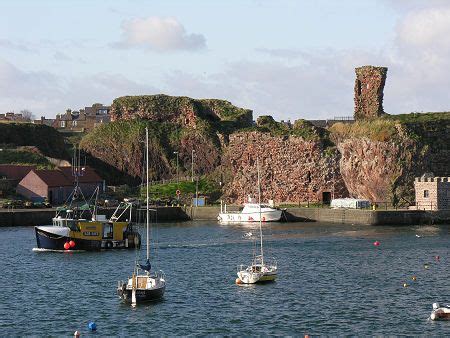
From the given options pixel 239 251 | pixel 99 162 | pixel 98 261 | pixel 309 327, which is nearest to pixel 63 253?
pixel 98 261

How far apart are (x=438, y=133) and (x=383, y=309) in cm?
6921

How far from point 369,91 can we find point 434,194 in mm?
24035

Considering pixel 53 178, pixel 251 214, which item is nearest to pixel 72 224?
pixel 251 214

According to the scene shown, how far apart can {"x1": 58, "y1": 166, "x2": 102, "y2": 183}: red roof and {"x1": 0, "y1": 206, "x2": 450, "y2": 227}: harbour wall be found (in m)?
15.8

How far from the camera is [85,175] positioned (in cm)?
14188

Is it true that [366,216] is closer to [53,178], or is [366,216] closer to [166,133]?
[53,178]

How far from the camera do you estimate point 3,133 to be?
6594 inches

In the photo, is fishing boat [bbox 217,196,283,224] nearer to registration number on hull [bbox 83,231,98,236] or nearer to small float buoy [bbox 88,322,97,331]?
registration number on hull [bbox 83,231,98,236]

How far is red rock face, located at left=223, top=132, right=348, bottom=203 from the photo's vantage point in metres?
130

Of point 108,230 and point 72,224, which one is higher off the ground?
point 72,224

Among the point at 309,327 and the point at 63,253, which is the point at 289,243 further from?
the point at 309,327

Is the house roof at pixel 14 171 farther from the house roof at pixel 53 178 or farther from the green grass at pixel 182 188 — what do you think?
the green grass at pixel 182 188

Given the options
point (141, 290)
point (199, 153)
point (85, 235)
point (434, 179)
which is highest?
point (199, 153)

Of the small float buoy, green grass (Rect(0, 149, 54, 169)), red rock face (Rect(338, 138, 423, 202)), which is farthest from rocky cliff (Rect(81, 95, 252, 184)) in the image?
the small float buoy
